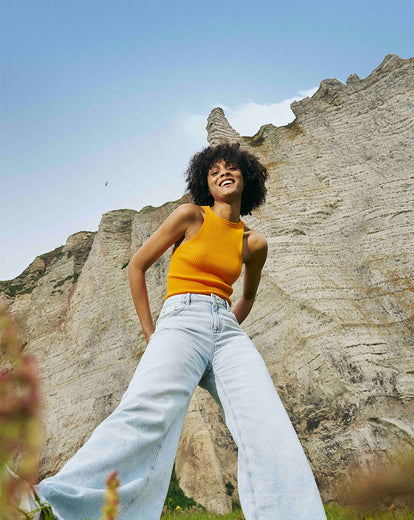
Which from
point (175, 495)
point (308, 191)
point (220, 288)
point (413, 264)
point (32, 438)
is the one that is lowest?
point (175, 495)

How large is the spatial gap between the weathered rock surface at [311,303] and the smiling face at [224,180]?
139 inches

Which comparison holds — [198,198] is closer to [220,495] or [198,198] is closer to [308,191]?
[220,495]

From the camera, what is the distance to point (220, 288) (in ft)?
8.59

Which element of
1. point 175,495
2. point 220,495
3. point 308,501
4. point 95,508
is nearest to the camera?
point 95,508

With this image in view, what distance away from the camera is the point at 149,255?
271 centimetres

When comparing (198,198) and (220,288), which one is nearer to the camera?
(220,288)

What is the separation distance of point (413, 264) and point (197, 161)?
196 inches

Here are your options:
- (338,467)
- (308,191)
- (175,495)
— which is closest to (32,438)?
(338,467)

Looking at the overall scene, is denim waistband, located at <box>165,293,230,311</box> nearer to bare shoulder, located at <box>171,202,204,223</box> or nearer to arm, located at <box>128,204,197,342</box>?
arm, located at <box>128,204,197,342</box>

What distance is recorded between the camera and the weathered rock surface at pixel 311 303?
5195mm

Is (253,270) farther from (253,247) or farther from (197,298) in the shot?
(197,298)

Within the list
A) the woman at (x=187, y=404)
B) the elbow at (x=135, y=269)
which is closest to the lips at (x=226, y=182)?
the woman at (x=187, y=404)

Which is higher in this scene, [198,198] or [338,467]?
[198,198]

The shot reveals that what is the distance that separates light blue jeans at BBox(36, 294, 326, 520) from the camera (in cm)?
147
